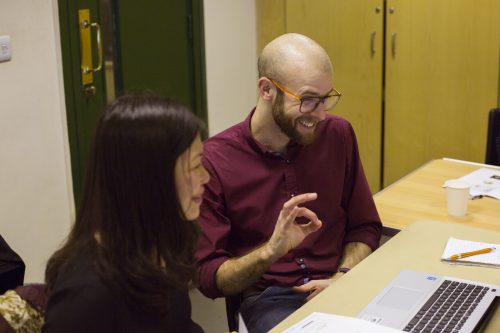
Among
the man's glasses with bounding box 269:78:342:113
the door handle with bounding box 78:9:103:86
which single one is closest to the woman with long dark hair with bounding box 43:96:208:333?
the man's glasses with bounding box 269:78:342:113

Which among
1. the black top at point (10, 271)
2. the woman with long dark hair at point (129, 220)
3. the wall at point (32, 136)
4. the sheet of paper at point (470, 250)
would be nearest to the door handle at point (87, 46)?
the wall at point (32, 136)

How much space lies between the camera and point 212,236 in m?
2.01

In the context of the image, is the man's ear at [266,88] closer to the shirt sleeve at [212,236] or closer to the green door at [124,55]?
the shirt sleeve at [212,236]

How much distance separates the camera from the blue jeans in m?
1.99

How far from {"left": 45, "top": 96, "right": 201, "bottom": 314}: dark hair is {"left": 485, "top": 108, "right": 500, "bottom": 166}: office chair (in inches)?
72.5

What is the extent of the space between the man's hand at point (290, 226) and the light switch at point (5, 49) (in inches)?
59.9

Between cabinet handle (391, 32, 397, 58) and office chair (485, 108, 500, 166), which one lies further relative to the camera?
cabinet handle (391, 32, 397, 58)

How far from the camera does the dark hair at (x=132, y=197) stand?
129cm

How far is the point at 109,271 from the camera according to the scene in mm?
1284

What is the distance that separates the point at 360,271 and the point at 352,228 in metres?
0.42

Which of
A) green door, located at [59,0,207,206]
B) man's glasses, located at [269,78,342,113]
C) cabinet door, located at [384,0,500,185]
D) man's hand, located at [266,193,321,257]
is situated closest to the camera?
man's hand, located at [266,193,321,257]

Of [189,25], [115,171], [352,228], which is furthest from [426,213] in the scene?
[189,25]

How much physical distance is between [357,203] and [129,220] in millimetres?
1085

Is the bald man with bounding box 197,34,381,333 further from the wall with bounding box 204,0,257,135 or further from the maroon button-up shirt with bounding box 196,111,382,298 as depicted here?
the wall with bounding box 204,0,257,135
